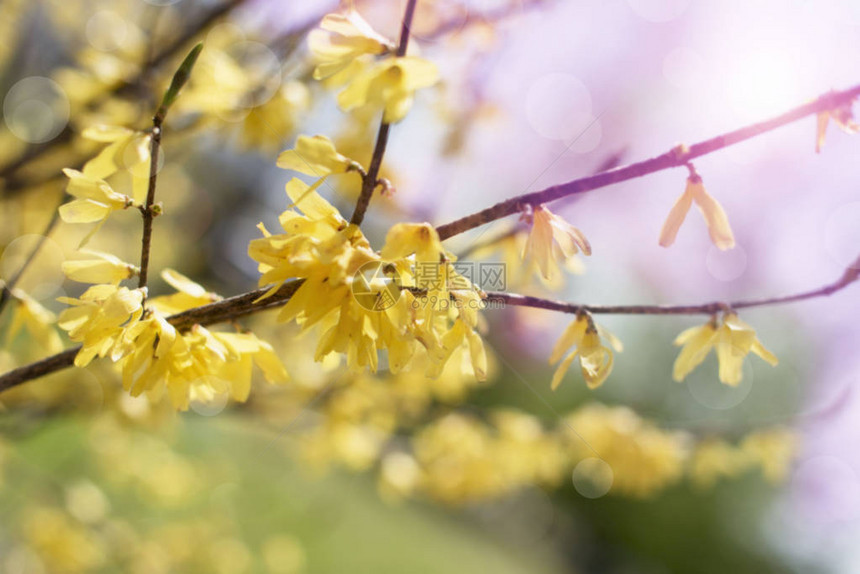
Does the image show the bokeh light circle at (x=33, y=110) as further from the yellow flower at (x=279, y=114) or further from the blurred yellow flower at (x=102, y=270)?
the blurred yellow flower at (x=102, y=270)

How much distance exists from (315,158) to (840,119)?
50 centimetres

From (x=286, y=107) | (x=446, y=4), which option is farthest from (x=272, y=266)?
(x=446, y=4)

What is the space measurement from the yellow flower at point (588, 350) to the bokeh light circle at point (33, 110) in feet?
6.04

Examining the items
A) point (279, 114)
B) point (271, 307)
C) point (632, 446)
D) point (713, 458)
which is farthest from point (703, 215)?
point (713, 458)

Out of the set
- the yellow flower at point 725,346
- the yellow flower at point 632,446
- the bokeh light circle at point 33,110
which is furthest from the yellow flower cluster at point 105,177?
the bokeh light circle at point 33,110

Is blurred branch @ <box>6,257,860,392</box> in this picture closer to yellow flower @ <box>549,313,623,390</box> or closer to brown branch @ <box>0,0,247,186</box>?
yellow flower @ <box>549,313,623,390</box>

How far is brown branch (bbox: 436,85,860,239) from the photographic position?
474 mm

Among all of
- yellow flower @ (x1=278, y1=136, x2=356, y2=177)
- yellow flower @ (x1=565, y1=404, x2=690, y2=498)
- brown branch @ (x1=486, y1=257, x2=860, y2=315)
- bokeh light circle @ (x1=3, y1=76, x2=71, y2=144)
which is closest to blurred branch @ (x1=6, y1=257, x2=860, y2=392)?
brown branch @ (x1=486, y1=257, x2=860, y2=315)

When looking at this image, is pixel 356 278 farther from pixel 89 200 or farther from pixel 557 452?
pixel 557 452

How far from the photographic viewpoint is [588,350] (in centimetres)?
57

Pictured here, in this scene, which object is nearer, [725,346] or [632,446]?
[725,346]

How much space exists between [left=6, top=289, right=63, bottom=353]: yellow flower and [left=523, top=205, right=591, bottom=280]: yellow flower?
0.61m

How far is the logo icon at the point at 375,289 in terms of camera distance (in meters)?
0.45

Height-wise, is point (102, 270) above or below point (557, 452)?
below
